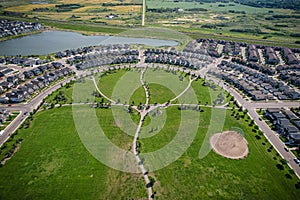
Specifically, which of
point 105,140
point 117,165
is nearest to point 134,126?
point 105,140

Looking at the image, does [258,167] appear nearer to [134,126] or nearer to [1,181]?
[134,126]

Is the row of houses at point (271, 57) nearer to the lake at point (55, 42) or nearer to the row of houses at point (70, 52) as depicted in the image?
the lake at point (55, 42)

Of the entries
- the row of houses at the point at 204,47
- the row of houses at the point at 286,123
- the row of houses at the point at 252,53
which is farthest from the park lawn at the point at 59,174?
the row of houses at the point at 252,53

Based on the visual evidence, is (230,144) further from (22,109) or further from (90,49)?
(90,49)

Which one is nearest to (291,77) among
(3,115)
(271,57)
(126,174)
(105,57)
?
(271,57)

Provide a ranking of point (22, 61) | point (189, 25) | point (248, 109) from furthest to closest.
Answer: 1. point (189, 25)
2. point (22, 61)
3. point (248, 109)

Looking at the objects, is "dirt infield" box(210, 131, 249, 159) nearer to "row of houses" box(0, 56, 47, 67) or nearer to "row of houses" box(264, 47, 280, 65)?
"row of houses" box(264, 47, 280, 65)
